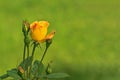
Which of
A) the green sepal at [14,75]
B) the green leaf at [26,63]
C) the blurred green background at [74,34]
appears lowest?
the green sepal at [14,75]

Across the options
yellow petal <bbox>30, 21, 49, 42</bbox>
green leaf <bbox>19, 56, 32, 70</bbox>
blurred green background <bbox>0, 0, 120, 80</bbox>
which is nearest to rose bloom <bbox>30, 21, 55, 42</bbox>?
yellow petal <bbox>30, 21, 49, 42</bbox>

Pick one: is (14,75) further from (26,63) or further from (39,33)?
(39,33)

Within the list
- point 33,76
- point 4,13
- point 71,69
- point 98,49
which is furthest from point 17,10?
point 33,76

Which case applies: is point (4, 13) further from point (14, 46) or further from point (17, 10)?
point (14, 46)

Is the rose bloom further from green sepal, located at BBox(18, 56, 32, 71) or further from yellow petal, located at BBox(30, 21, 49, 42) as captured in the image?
green sepal, located at BBox(18, 56, 32, 71)

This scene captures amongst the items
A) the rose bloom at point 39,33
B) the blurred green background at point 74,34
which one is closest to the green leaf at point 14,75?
the rose bloom at point 39,33

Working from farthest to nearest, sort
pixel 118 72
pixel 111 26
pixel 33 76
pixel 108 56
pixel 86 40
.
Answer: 1. pixel 111 26
2. pixel 86 40
3. pixel 108 56
4. pixel 118 72
5. pixel 33 76

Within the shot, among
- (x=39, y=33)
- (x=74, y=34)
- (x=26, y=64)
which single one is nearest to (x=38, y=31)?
(x=39, y=33)

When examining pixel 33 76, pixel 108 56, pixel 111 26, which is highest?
pixel 111 26

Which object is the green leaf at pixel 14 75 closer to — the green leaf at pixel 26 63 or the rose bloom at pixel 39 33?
the green leaf at pixel 26 63
